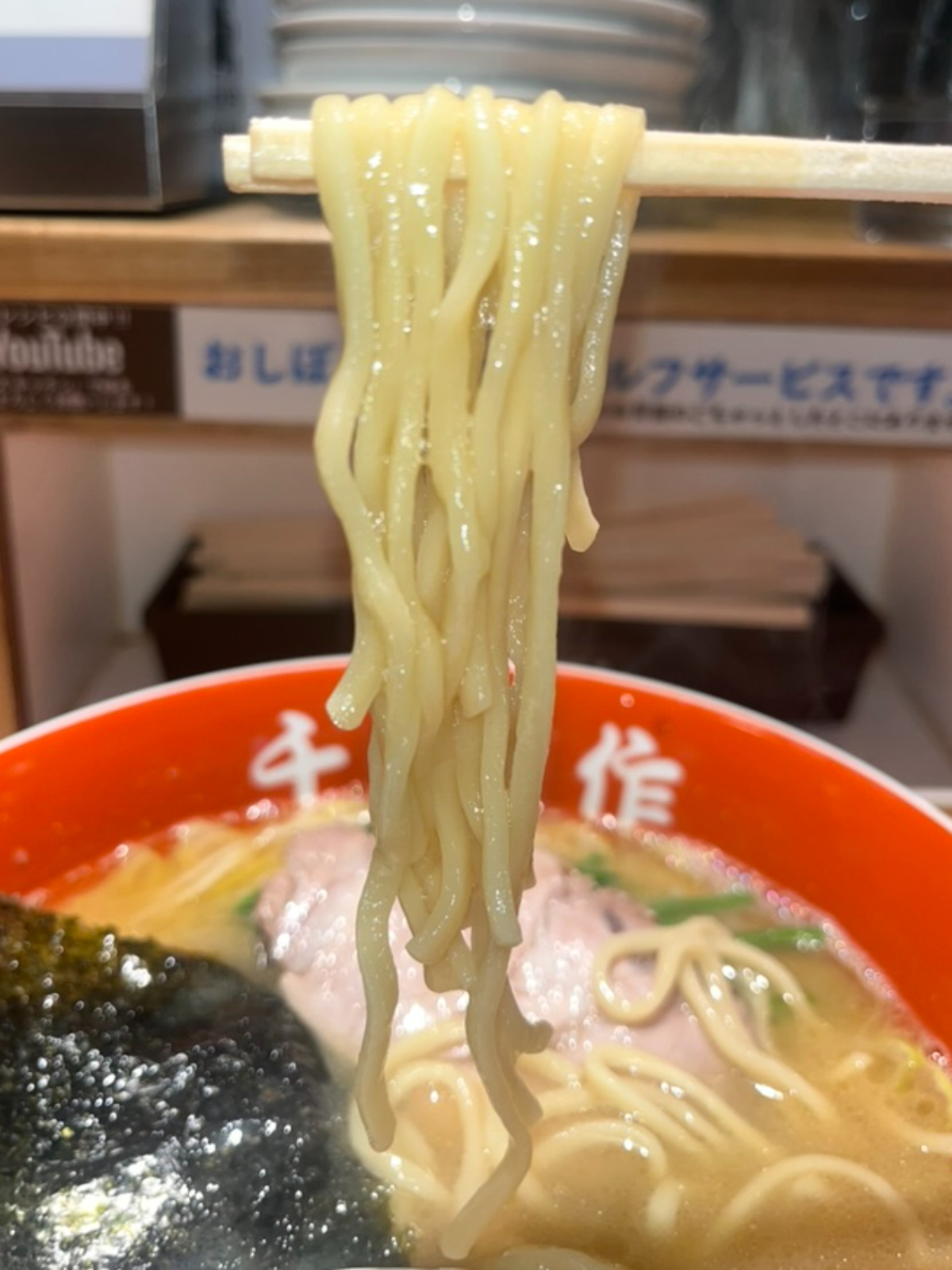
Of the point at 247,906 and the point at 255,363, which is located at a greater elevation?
the point at 255,363

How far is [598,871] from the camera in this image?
1281 millimetres

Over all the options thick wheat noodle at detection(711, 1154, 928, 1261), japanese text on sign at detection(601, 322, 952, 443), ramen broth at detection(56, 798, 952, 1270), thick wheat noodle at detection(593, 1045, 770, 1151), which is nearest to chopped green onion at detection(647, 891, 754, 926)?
ramen broth at detection(56, 798, 952, 1270)

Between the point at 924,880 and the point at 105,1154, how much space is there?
744 millimetres

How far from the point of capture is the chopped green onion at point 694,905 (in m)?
1.20

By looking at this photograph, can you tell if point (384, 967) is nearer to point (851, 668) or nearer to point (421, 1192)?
point (421, 1192)

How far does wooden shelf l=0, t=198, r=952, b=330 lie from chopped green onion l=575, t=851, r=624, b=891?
0.62 metres

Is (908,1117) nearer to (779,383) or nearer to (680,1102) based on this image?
(680,1102)

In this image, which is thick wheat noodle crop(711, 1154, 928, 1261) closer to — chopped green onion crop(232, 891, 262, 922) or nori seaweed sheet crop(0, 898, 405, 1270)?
nori seaweed sheet crop(0, 898, 405, 1270)

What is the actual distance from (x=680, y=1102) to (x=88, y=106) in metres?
1.00

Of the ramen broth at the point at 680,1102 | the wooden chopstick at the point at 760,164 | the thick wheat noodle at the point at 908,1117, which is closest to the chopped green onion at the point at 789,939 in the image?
the ramen broth at the point at 680,1102

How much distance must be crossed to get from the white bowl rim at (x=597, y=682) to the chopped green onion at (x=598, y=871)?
0.21 metres

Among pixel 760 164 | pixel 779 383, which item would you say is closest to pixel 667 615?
pixel 779 383

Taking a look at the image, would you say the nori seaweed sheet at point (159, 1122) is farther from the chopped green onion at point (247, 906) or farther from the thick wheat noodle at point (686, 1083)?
the thick wheat noodle at point (686, 1083)

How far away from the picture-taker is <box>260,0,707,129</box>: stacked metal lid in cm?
96
